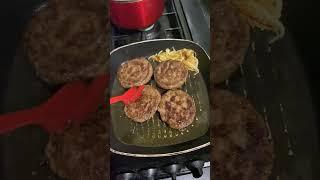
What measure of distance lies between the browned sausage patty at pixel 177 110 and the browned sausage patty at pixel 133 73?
4cm

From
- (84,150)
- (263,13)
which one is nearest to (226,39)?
(263,13)

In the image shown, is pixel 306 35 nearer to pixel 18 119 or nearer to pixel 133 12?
pixel 133 12

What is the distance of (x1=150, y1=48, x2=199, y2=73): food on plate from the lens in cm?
64

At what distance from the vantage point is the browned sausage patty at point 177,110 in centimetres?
63

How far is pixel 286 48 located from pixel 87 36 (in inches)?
13.1

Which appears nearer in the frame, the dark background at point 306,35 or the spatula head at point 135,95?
the spatula head at point 135,95

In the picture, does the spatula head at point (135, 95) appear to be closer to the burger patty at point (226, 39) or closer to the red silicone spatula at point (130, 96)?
the red silicone spatula at point (130, 96)

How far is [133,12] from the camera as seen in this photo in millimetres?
641

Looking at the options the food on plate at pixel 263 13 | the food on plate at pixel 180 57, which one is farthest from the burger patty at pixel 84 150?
the food on plate at pixel 263 13

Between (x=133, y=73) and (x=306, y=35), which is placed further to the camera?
(x=306, y=35)

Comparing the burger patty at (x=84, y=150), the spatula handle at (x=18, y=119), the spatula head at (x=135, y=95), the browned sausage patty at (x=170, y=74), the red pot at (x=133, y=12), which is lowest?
the burger patty at (x=84, y=150)

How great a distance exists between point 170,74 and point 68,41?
7.9 inches

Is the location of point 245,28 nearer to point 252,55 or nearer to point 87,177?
point 252,55

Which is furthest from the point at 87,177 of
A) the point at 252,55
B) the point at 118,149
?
the point at 252,55
